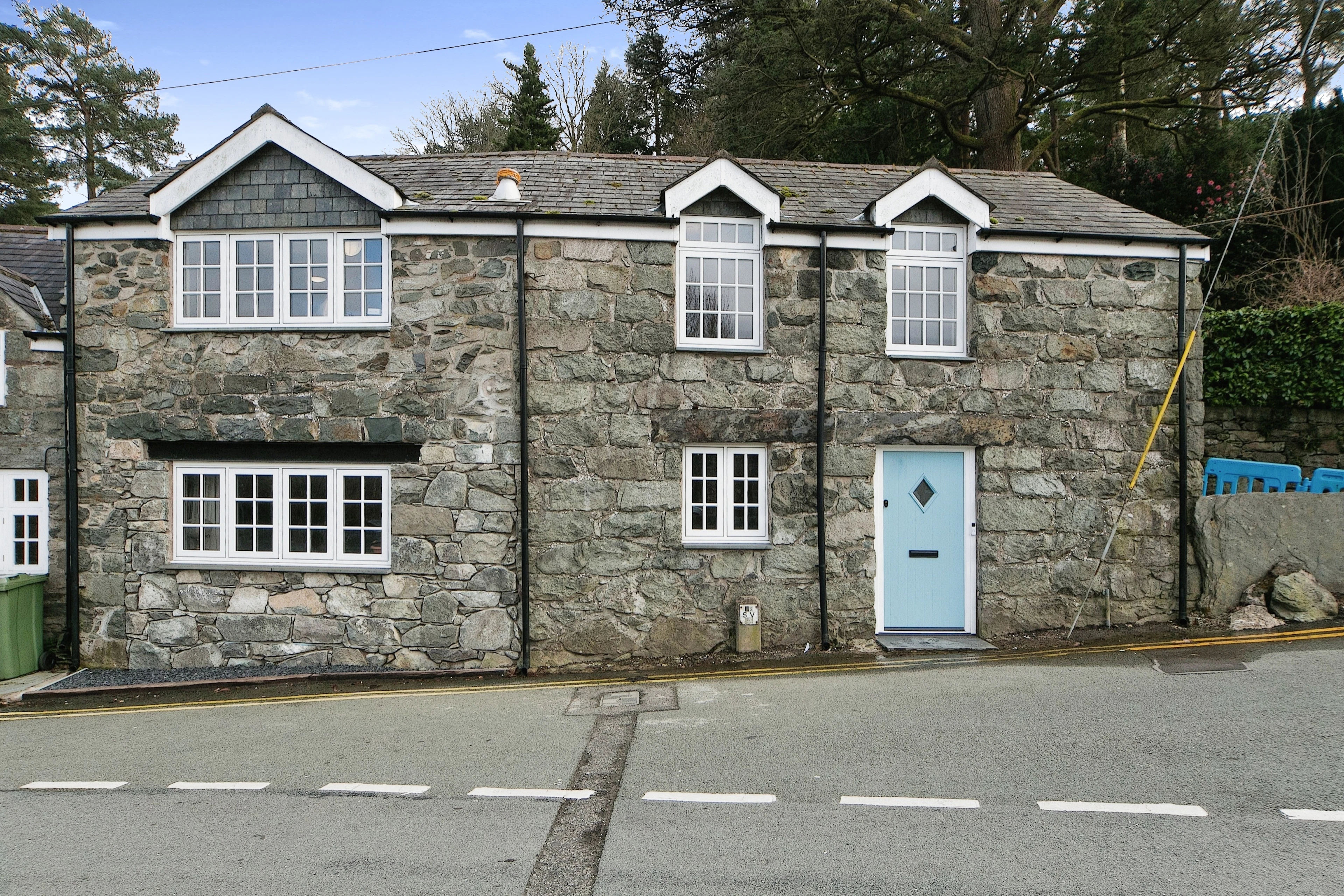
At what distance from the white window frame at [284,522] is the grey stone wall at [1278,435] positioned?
1122 centimetres

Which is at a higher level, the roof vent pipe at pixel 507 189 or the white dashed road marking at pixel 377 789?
the roof vent pipe at pixel 507 189

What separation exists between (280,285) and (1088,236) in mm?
9621

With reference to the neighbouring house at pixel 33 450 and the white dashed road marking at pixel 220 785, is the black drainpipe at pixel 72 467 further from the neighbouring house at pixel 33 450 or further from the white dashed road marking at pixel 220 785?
the white dashed road marking at pixel 220 785

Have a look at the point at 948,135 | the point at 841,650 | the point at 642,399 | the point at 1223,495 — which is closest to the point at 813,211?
the point at 642,399

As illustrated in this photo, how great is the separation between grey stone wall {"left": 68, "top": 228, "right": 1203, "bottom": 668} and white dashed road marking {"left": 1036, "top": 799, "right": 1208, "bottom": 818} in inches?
182

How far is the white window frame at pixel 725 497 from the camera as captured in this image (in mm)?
9789

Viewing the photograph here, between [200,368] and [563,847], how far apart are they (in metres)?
7.59

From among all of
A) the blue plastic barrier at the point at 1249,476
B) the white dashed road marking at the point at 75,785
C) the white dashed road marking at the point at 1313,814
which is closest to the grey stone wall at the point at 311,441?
the white dashed road marking at the point at 75,785

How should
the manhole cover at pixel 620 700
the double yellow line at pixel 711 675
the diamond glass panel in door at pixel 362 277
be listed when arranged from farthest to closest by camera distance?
the diamond glass panel in door at pixel 362 277 < the double yellow line at pixel 711 675 < the manhole cover at pixel 620 700

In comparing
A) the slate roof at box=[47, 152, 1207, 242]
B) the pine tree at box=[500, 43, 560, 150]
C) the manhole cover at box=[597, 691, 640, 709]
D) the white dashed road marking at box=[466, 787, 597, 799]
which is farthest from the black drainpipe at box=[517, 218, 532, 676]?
the pine tree at box=[500, 43, 560, 150]

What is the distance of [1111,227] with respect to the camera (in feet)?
33.7

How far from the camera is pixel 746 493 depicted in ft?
32.4

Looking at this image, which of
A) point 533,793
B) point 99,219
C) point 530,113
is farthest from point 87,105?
point 533,793

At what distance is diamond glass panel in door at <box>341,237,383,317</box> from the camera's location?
9680 mm
